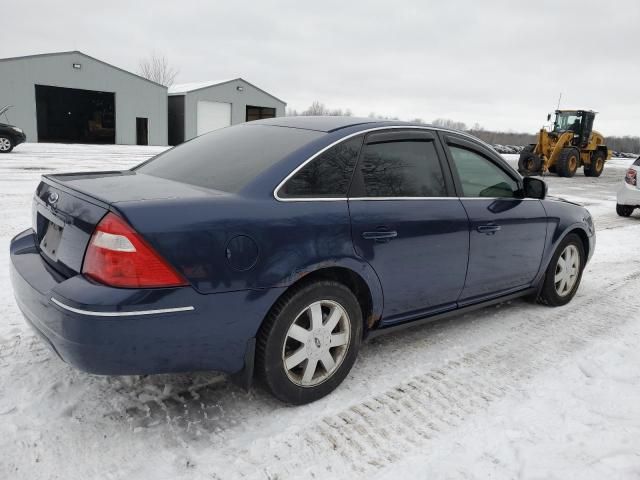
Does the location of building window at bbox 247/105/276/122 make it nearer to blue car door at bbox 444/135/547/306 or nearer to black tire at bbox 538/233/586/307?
black tire at bbox 538/233/586/307

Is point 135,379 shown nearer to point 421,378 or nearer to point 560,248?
point 421,378

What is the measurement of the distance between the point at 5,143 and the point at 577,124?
21.4 meters

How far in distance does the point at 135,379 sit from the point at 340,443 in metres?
1.26

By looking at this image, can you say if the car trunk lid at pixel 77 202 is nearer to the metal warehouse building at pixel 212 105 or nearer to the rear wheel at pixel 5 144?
the rear wheel at pixel 5 144

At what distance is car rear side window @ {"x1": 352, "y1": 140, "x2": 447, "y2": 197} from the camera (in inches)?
118

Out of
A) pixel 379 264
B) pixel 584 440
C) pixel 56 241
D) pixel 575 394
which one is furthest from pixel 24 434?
pixel 575 394

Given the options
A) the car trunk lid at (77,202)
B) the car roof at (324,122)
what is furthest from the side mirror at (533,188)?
the car trunk lid at (77,202)

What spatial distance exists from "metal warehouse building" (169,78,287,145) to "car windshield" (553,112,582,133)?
847 inches

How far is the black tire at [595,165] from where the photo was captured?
21.7 m

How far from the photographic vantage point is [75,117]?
36.6 metres

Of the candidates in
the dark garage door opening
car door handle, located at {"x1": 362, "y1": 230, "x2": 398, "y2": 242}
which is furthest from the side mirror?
the dark garage door opening

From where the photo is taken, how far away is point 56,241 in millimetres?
2533

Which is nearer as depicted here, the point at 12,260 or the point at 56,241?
the point at 56,241

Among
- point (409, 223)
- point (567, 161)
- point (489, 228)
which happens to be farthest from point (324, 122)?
point (567, 161)
